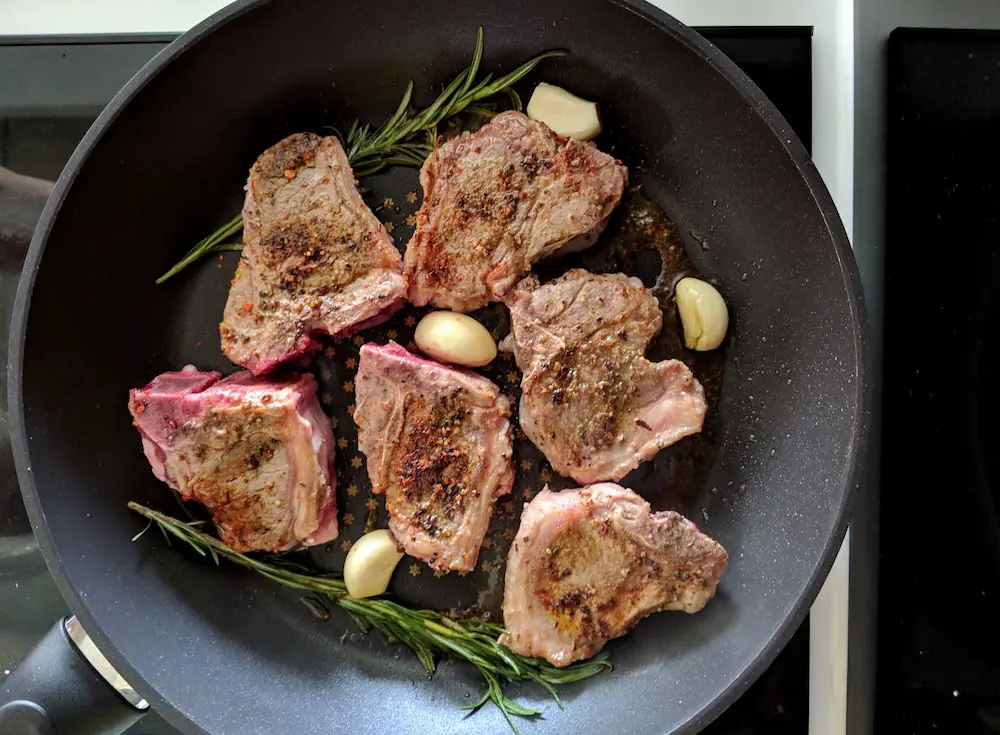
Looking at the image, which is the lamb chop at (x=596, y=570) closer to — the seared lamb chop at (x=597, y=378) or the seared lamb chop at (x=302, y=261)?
the seared lamb chop at (x=597, y=378)

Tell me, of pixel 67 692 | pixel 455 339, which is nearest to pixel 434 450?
pixel 455 339

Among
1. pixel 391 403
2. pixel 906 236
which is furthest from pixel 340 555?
pixel 906 236

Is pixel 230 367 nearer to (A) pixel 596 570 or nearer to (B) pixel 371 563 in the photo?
(B) pixel 371 563

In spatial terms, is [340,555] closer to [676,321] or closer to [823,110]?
[676,321]

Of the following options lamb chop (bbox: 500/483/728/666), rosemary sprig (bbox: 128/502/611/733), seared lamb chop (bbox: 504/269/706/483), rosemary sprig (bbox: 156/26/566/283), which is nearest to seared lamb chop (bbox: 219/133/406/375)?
rosemary sprig (bbox: 156/26/566/283)

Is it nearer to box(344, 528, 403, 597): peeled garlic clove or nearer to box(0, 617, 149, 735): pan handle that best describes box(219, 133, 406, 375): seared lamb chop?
box(344, 528, 403, 597): peeled garlic clove

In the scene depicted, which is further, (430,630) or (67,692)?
(430,630)
